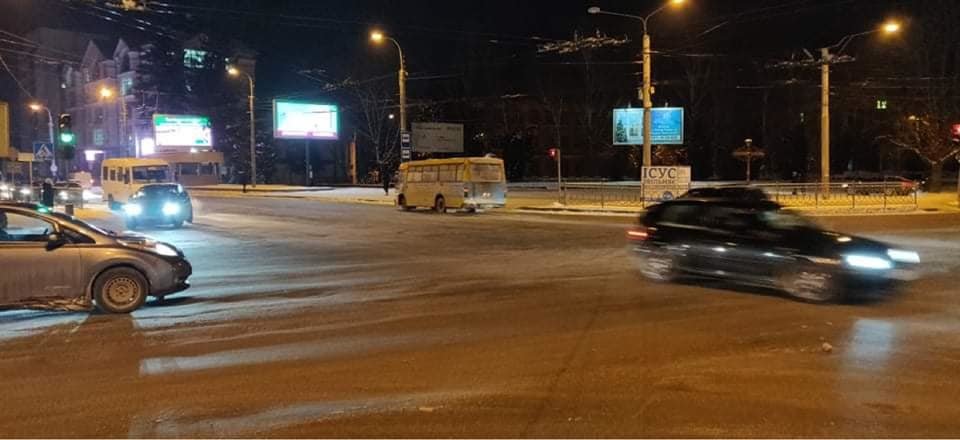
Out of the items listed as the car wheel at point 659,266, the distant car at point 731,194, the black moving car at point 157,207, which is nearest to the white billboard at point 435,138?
the black moving car at point 157,207

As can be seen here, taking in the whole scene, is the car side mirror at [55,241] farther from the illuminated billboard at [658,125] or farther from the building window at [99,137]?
the building window at [99,137]

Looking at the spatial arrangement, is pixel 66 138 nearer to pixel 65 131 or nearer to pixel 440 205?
pixel 65 131

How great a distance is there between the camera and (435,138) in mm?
59906

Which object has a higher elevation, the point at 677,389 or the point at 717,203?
the point at 717,203

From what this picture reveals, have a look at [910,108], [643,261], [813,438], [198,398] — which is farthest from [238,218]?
[910,108]

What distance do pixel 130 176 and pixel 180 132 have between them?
41423 millimetres

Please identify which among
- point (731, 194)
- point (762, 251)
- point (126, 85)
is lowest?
point (762, 251)

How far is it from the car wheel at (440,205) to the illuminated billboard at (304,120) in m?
33.7

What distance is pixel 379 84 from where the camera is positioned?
72.8 m

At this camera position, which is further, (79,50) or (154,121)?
(79,50)


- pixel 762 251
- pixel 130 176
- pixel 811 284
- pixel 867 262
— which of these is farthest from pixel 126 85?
pixel 867 262

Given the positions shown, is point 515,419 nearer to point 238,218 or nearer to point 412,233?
point 412,233

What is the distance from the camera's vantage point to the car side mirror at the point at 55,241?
32.5 feet

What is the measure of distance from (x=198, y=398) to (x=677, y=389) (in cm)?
386
